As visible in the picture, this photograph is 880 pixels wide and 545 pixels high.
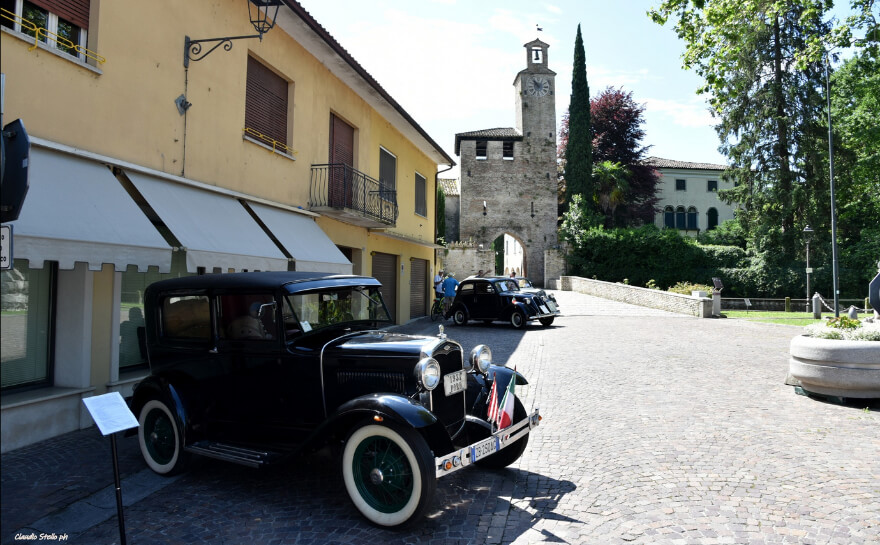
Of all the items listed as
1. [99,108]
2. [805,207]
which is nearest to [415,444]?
[99,108]

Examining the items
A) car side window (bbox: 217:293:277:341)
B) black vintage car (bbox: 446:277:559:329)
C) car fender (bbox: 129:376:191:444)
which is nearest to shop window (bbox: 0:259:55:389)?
car fender (bbox: 129:376:191:444)

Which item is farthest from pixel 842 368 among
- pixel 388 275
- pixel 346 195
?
pixel 388 275

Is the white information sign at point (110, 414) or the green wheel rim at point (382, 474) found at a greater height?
the white information sign at point (110, 414)

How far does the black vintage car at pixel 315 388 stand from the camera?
140 inches

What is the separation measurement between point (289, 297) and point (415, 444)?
1.63m

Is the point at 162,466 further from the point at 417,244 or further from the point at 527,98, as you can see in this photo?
the point at 527,98

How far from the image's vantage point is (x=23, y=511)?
3.74 m

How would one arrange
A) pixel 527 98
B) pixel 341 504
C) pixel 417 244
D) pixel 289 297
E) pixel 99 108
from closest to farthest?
pixel 341 504, pixel 289 297, pixel 99 108, pixel 417 244, pixel 527 98

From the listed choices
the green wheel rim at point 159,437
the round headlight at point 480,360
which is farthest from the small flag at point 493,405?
the green wheel rim at point 159,437

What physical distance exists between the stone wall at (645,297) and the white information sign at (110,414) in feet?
67.1

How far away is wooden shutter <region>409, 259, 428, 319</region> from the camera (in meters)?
19.0

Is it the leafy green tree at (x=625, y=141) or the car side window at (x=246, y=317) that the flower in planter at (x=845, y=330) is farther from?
the leafy green tree at (x=625, y=141)

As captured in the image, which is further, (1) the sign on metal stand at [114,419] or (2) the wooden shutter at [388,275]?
(2) the wooden shutter at [388,275]

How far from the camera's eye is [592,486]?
13.7ft
